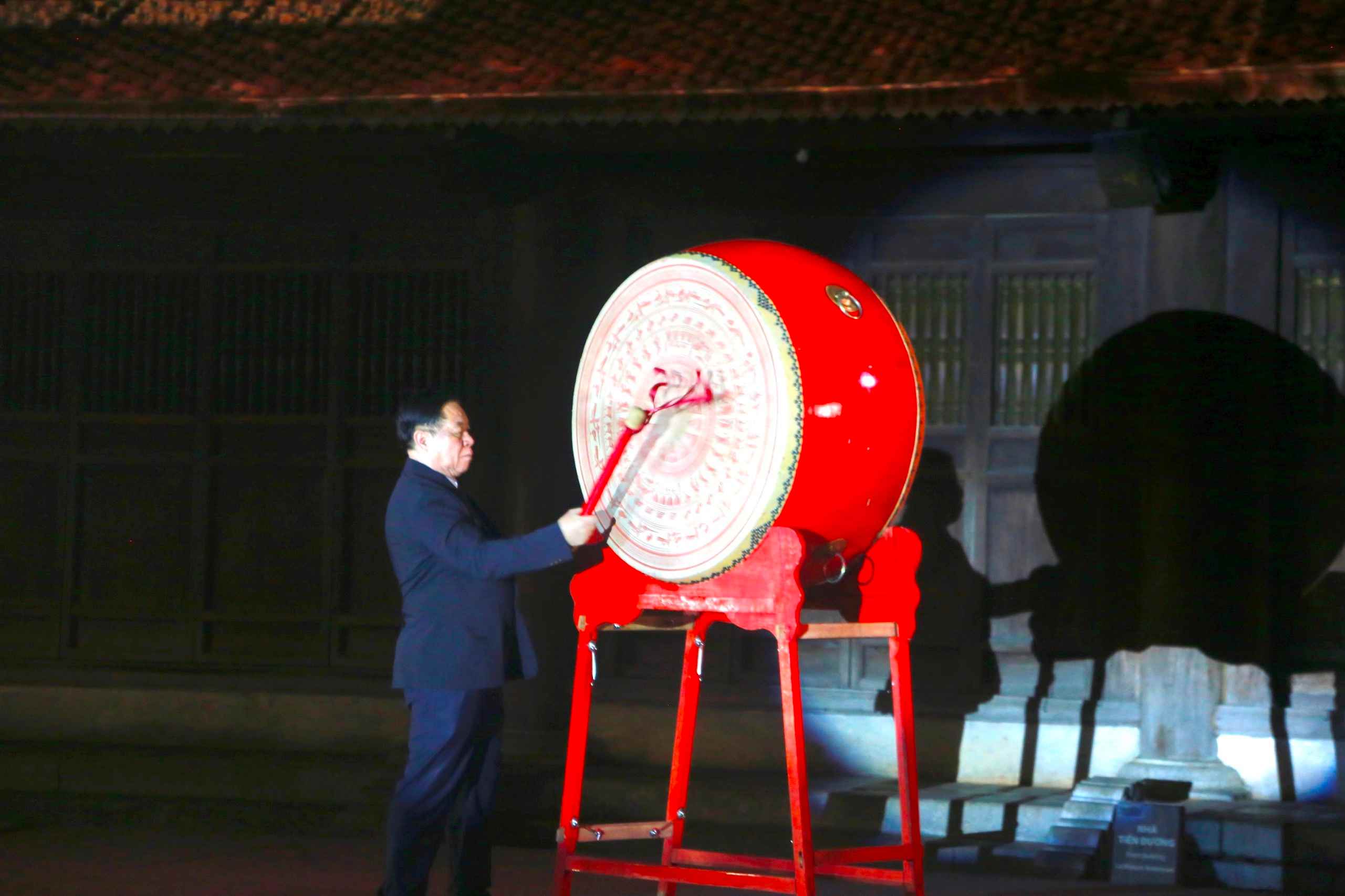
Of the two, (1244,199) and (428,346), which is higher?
(1244,199)

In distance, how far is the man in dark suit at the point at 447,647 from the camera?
516 cm

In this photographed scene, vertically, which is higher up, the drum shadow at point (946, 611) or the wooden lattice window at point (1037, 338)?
the wooden lattice window at point (1037, 338)

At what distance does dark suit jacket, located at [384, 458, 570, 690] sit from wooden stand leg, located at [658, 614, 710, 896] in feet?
1.62

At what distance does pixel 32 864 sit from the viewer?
6.81m

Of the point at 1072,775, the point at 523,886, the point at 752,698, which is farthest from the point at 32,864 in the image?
the point at 1072,775

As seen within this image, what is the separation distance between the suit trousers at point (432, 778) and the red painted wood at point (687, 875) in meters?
0.42

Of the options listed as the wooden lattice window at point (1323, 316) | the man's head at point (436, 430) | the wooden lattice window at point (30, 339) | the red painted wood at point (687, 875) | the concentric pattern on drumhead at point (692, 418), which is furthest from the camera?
the wooden lattice window at point (30, 339)

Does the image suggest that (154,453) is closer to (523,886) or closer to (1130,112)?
(523,886)

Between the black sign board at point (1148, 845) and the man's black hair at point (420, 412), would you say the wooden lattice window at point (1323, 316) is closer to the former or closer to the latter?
the black sign board at point (1148, 845)

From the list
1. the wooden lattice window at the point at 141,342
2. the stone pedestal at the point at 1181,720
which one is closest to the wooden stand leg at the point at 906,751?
the stone pedestal at the point at 1181,720

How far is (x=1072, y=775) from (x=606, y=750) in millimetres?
2130

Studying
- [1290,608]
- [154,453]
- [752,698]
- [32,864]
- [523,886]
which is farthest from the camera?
[154,453]

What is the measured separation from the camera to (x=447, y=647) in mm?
5191

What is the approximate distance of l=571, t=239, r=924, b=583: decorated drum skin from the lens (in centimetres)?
473
